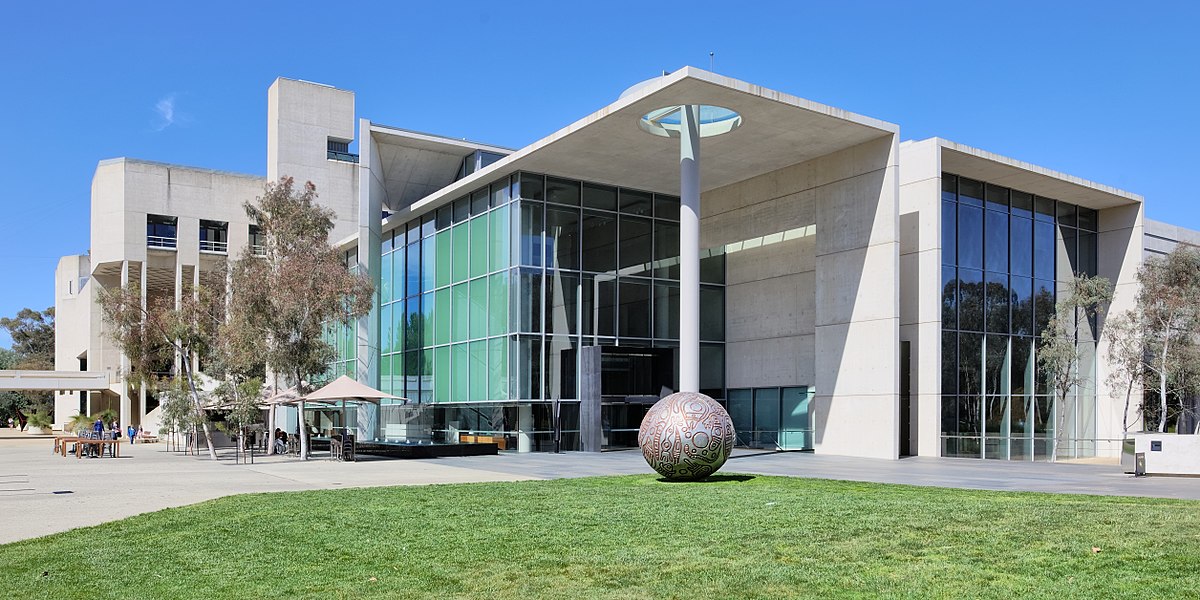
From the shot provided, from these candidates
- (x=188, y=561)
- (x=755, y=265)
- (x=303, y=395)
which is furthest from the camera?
(x=755, y=265)

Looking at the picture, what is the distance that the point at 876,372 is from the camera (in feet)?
89.4

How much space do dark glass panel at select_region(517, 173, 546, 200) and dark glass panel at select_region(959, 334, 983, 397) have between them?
1382 cm

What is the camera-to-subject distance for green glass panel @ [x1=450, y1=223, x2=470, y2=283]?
3441 centimetres

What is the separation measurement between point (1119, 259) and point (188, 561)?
34.8 metres

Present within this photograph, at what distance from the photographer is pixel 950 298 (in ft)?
98.4

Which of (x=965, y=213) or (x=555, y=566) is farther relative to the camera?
(x=965, y=213)

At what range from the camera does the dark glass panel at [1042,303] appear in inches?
1296

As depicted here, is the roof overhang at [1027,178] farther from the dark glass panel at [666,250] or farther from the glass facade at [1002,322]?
the dark glass panel at [666,250]

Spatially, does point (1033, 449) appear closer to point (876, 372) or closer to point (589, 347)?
point (876, 372)

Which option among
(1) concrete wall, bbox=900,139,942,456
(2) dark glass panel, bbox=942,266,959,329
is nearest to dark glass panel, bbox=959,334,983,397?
(2) dark glass panel, bbox=942,266,959,329

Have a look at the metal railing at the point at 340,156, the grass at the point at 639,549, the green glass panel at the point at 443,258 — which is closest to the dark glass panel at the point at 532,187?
the green glass panel at the point at 443,258

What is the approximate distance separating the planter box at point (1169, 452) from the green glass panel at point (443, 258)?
75.4ft

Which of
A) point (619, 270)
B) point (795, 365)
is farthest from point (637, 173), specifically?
point (795, 365)

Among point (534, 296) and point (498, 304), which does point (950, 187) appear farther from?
point (498, 304)
